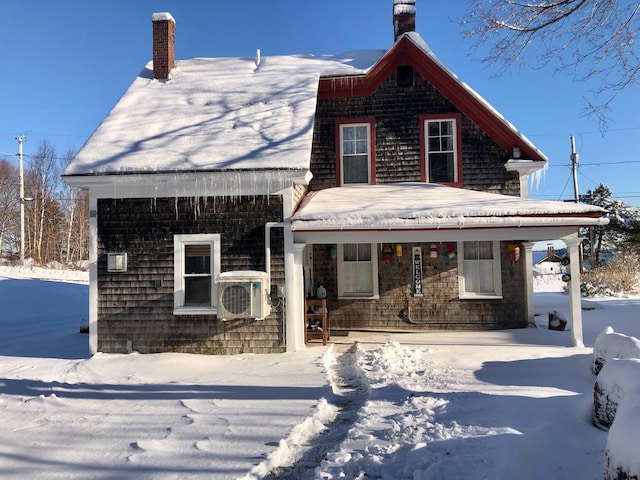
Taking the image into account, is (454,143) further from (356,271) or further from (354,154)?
(356,271)

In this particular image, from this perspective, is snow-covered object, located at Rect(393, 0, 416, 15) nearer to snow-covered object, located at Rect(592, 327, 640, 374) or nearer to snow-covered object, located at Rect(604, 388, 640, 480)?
snow-covered object, located at Rect(592, 327, 640, 374)

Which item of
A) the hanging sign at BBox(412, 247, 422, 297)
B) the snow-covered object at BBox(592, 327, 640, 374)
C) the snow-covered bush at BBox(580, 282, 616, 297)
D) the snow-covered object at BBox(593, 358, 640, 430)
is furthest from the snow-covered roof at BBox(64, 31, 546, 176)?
the snow-covered bush at BBox(580, 282, 616, 297)

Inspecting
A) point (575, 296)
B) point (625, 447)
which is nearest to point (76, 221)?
point (575, 296)

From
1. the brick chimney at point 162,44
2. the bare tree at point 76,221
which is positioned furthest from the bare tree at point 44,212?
the brick chimney at point 162,44

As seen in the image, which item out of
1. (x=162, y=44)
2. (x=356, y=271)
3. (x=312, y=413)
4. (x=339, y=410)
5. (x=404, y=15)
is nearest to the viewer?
(x=312, y=413)

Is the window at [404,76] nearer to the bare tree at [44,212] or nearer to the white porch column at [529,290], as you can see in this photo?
the white porch column at [529,290]

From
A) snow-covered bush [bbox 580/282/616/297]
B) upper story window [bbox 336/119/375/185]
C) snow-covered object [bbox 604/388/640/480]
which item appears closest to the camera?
snow-covered object [bbox 604/388/640/480]

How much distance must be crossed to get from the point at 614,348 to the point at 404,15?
9.96m

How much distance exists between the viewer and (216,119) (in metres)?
10.4

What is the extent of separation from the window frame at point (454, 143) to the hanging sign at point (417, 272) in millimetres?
1728

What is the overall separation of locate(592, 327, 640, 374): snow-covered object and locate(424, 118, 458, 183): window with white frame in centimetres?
581

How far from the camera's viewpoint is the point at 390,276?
11516mm

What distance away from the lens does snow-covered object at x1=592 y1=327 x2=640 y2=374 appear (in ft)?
17.7

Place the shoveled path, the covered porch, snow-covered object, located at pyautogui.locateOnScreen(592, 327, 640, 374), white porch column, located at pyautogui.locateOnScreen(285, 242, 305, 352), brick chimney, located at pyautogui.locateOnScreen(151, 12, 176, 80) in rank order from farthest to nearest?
brick chimney, located at pyautogui.locateOnScreen(151, 12, 176, 80)
the covered porch
white porch column, located at pyautogui.locateOnScreen(285, 242, 305, 352)
snow-covered object, located at pyautogui.locateOnScreen(592, 327, 640, 374)
the shoveled path
